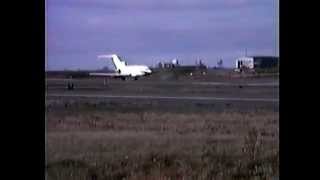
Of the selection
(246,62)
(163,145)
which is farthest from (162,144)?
(246,62)

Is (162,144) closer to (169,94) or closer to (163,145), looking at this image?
(163,145)

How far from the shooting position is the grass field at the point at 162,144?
3.02m

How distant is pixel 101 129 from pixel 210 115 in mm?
1060

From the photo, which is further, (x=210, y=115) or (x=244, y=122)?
(x=210, y=115)

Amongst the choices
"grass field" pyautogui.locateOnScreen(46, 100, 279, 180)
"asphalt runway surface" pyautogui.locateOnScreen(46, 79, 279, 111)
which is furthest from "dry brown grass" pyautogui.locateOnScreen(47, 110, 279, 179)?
"asphalt runway surface" pyautogui.locateOnScreen(46, 79, 279, 111)

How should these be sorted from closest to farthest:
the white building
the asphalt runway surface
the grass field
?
1. the white building
2. the grass field
3. the asphalt runway surface

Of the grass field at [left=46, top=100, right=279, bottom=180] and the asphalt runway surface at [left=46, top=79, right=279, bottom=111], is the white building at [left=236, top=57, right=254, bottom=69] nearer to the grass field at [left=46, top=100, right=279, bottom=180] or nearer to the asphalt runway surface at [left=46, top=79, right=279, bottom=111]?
the grass field at [left=46, top=100, right=279, bottom=180]

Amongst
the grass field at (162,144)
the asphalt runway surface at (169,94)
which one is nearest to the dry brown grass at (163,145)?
the grass field at (162,144)

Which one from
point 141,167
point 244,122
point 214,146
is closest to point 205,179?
point 141,167

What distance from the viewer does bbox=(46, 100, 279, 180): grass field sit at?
119 inches

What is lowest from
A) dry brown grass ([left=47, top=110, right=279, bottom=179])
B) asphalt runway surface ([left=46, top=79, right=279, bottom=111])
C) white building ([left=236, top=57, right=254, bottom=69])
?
dry brown grass ([left=47, top=110, right=279, bottom=179])

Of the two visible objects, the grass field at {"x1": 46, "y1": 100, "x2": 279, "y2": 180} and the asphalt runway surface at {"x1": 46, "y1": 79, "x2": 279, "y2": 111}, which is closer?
the grass field at {"x1": 46, "y1": 100, "x2": 279, "y2": 180}
